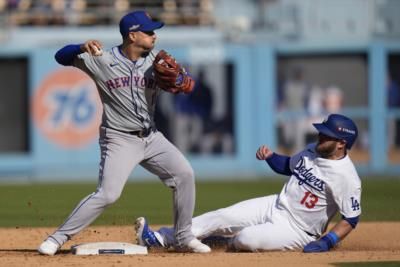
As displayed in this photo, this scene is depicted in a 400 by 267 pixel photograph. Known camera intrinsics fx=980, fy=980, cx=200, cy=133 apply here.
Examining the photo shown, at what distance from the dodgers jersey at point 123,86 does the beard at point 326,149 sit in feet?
4.33

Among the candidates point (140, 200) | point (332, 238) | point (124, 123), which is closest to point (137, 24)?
point (124, 123)

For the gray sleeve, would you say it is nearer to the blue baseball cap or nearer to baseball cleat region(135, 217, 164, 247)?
the blue baseball cap

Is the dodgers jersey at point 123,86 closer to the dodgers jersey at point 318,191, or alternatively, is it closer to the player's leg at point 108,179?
the player's leg at point 108,179

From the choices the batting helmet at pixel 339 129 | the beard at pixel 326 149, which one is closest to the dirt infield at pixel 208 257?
the beard at pixel 326 149

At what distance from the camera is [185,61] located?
765 inches

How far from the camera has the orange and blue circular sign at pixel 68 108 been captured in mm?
18938

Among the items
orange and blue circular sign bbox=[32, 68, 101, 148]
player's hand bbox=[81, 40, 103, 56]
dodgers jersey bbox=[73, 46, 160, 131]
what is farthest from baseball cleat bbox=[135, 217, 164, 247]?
orange and blue circular sign bbox=[32, 68, 101, 148]

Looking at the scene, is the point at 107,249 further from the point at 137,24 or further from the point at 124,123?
the point at 137,24

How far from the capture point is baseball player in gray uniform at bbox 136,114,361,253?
7.42m

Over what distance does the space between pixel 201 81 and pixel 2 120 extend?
4.09 meters

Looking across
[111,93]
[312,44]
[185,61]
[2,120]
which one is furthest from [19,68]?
[111,93]

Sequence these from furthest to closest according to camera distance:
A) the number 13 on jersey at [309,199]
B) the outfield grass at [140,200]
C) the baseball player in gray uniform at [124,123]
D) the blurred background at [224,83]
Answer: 1. the blurred background at [224,83]
2. the outfield grass at [140,200]
3. the number 13 on jersey at [309,199]
4. the baseball player in gray uniform at [124,123]

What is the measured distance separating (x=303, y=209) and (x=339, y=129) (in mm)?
698

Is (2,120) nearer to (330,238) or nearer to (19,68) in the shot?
(19,68)
